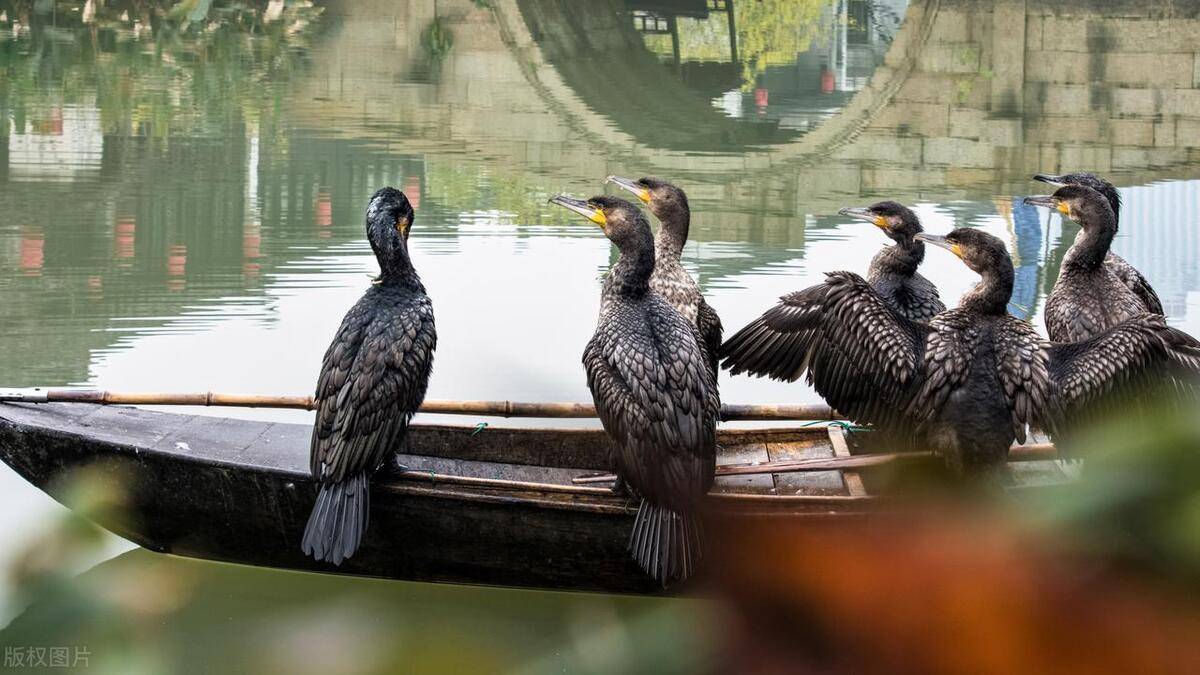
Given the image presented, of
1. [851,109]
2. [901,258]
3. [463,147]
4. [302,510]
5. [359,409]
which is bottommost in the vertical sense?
[302,510]

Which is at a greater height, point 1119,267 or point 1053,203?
point 1053,203

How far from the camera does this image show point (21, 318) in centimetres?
1001

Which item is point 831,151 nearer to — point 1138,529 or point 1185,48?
point 1185,48

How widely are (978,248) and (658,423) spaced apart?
4.60 feet

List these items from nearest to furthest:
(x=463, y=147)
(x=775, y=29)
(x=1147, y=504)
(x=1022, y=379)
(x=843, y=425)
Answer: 1. (x=1147, y=504)
2. (x=1022, y=379)
3. (x=843, y=425)
4. (x=463, y=147)
5. (x=775, y=29)

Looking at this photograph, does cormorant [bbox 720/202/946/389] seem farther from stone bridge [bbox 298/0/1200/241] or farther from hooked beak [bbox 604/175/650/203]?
→ stone bridge [bbox 298/0/1200/241]

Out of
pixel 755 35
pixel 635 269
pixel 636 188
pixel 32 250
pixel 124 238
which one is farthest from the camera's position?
pixel 755 35

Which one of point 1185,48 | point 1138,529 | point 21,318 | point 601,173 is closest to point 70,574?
point 1138,529

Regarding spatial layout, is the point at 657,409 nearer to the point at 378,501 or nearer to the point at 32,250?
the point at 378,501

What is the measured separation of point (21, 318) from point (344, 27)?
12.3m

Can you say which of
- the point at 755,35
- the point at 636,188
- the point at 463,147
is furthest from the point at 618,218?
the point at 755,35

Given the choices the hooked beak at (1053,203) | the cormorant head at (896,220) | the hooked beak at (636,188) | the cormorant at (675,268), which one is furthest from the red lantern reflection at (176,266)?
the hooked beak at (1053,203)

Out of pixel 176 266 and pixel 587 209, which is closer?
pixel 587 209

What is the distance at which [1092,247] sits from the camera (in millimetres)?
6348
